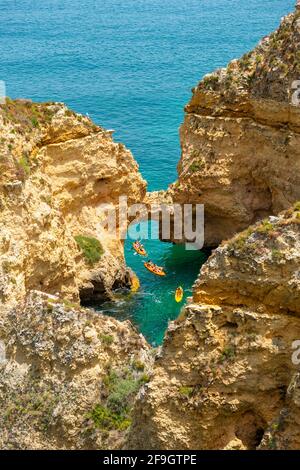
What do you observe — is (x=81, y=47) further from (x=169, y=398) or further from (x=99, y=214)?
(x=169, y=398)

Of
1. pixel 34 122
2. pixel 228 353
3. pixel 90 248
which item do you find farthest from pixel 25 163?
pixel 228 353

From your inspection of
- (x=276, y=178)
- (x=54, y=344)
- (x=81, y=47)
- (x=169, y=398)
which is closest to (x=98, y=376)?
(x=54, y=344)

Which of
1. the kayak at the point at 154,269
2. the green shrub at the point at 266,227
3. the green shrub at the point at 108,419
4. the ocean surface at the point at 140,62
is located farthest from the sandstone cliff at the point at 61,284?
the green shrub at the point at 266,227

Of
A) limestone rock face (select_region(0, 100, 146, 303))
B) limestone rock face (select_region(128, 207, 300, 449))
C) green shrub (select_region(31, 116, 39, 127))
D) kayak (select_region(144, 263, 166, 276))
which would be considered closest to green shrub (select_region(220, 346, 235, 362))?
limestone rock face (select_region(128, 207, 300, 449))

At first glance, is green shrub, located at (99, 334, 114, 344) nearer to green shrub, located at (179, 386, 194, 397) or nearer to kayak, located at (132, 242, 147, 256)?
green shrub, located at (179, 386, 194, 397)

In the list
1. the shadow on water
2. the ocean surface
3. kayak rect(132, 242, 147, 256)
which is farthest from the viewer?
the ocean surface

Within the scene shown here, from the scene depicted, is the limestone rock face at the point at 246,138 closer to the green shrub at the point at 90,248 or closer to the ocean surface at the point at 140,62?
the ocean surface at the point at 140,62
